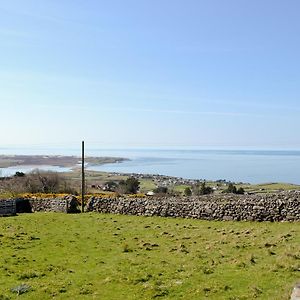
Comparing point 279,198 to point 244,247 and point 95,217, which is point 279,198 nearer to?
point 244,247

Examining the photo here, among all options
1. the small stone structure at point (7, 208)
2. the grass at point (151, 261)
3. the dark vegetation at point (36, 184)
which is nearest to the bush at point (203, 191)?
the dark vegetation at point (36, 184)

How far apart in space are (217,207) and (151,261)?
12.3 meters

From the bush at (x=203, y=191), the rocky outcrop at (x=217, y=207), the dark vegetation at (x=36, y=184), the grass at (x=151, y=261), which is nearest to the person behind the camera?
the grass at (x=151, y=261)

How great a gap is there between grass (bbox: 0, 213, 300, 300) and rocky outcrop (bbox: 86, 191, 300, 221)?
4.06 ft

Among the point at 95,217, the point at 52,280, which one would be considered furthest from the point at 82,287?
the point at 95,217

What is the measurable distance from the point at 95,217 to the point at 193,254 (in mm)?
14667

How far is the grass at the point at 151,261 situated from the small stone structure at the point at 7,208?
366 inches

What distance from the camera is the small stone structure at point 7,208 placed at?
1241 inches

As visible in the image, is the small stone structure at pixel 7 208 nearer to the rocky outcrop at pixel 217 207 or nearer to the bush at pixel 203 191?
the rocky outcrop at pixel 217 207

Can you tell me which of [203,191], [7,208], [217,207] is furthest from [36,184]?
[217,207]

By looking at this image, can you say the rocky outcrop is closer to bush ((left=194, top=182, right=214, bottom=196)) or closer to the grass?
the grass

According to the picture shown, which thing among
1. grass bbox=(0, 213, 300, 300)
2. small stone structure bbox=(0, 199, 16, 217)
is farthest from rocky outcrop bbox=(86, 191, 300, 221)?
small stone structure bbox=(0, 199, 16, 217)

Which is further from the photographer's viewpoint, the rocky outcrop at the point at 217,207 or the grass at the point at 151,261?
the rocky outcrop at the point at 217,207

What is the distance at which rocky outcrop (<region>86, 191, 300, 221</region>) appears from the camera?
909 inches
